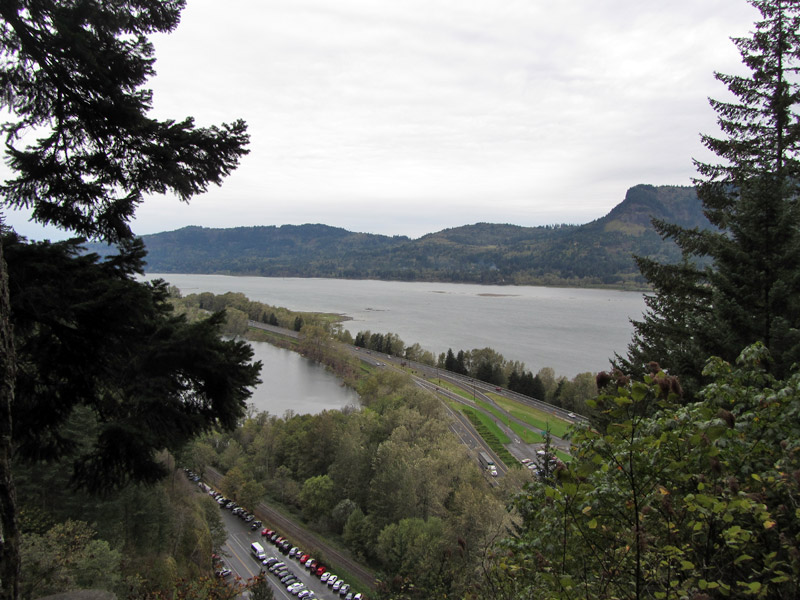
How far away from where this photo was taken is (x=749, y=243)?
4.36 meters

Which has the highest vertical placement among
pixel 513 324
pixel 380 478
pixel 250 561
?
pixel 513 324

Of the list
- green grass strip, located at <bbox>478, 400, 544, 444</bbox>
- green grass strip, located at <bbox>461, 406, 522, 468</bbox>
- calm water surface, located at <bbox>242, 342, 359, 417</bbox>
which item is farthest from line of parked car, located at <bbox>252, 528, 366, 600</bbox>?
green grass strip, located at <bbox>478, 400, 544, 444</bbox>

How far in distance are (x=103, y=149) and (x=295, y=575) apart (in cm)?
1399

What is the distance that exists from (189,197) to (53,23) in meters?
1.00

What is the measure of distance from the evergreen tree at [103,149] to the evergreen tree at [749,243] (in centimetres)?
434

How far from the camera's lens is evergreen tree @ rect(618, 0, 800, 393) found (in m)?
3.98

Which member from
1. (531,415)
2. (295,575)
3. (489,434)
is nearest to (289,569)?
(295,575)

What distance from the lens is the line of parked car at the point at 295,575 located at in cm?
1179

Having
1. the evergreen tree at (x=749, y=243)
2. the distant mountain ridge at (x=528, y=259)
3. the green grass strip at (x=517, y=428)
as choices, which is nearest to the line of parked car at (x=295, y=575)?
the evergreen tree at (x=749, y=243)

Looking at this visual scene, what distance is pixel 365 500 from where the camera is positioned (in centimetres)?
1661

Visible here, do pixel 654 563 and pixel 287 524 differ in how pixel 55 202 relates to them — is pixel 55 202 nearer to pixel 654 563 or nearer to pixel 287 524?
pixel 654 563

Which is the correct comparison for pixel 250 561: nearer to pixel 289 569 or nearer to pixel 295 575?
pixel 289 569

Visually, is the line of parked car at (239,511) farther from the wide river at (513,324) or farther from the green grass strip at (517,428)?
the wide river at (513,324)

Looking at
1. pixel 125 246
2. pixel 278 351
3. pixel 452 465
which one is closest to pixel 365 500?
pixel 452 465
